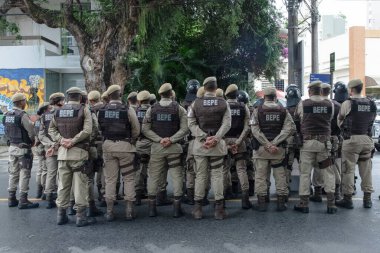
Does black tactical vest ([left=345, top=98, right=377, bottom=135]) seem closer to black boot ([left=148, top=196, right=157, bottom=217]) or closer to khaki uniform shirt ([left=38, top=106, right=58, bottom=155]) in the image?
black boot ([left=148, top=196, right=157, bottom=217])

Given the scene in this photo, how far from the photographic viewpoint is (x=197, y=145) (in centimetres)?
639

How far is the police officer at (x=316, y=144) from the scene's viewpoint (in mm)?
6469

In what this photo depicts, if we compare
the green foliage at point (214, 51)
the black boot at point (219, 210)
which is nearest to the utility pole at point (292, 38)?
the green foliage at point (214, 51)

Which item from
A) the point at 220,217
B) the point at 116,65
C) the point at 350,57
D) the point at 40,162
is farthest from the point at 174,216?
the point at 350,57

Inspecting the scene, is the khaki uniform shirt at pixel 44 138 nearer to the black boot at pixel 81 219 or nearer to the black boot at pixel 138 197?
the black boot at pixel 81 219

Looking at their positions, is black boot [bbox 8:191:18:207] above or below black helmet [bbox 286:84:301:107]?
below

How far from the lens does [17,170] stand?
23.6 feet

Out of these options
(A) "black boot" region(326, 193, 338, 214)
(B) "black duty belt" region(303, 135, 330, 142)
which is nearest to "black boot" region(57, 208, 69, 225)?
(B) "black duty belt" region(303, 135, 330, 142)

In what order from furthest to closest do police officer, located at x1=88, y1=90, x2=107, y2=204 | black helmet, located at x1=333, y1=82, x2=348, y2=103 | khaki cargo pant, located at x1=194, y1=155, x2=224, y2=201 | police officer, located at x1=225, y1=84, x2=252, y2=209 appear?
black helmet, located at x1=333, y1=82, x2=348, y2=103, police officer, located at x1=225, y1=84, x2=252, y2=209, police officer, located at x1=88, y1=90, x2=107, y2=204, khaki cargo pant, located at x1=194, y1=155, x2=224, y2=201

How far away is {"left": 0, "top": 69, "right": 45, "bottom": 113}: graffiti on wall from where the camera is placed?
17.7 m

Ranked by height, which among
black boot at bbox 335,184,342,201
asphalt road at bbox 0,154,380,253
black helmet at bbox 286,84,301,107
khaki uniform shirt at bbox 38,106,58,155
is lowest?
asphalt road at bbox 0,154,380,253

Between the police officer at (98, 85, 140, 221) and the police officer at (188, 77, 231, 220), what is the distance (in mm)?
943

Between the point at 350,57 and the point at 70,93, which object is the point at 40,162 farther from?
the point at 350,57

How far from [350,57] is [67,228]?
32.0 metres
